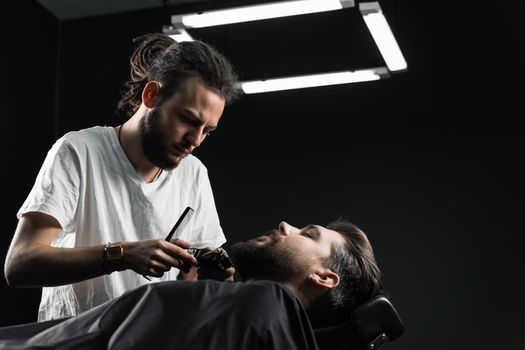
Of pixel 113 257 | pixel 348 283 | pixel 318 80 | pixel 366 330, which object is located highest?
pixel 318 80

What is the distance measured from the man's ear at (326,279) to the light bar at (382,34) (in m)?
2.01

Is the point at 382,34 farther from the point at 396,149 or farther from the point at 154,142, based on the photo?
the point at 154,142

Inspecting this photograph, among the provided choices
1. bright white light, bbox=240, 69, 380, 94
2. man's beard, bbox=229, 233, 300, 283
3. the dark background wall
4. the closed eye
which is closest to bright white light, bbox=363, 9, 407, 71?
bright white light, bbox=240, 69, 380, 94

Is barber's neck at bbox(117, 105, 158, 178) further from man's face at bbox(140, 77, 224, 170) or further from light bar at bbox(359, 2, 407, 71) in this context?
light bar at bbox(359, 2, 407, 71)

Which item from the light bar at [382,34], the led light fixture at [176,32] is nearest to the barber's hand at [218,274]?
the light bar at [382,34]

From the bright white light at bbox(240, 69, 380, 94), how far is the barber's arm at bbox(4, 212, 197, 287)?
2752 mm

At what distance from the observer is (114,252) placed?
7.20ft

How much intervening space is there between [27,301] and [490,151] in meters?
3.51

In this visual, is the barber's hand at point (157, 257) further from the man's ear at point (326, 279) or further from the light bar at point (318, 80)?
the light bar at point (318, 80)

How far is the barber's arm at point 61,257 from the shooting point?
2117 millimetres

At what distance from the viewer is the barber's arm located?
212 cm

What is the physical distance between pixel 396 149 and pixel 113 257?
3679mm

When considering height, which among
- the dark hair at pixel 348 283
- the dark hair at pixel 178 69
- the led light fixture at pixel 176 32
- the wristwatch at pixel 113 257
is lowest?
the dark hair at pixel 348 283

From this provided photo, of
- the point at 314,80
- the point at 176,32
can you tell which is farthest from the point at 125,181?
the point at 314,80
